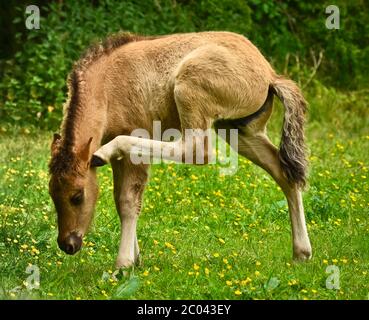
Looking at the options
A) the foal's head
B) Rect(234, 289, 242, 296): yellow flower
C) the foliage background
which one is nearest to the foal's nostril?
the foal's head

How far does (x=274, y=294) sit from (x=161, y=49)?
2128 mm

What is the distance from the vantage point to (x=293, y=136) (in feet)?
24.3

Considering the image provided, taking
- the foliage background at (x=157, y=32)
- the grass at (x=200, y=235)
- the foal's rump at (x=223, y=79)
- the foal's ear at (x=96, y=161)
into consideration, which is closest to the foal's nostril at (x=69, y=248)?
the grass at (x=200, y=235)

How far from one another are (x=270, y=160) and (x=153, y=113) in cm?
102

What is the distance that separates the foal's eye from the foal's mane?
181mm

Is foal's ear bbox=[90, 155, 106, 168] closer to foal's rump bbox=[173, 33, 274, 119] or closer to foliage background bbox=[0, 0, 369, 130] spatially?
foal's rump bbox=[173, 33, 274, 119]

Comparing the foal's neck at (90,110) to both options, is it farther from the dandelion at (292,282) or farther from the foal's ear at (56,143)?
the dandelion at (292,282)

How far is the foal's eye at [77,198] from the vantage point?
22.5ft

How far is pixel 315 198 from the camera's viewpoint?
8844 millimetres

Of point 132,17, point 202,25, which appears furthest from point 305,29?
point 132,17

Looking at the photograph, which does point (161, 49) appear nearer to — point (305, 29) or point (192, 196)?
point (192, 196)

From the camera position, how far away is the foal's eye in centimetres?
686

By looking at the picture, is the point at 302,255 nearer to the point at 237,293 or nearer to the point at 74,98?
the point at 237,293

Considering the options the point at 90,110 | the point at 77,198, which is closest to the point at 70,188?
the point at 77,198
